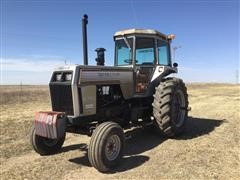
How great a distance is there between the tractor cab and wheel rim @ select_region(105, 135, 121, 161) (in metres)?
2.09

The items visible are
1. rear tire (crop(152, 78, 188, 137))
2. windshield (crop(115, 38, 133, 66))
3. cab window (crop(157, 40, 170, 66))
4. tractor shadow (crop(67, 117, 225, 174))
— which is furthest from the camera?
cab window (crop(157, 40, 170, 66))

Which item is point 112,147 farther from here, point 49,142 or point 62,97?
point 49,142

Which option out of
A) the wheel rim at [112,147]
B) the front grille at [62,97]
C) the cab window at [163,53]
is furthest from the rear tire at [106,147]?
the cab window at [163,53]

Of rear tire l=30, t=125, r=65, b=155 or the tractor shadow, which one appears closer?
the tractor shadow

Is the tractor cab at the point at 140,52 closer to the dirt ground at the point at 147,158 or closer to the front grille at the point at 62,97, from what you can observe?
the dirt ground at the point at 147,158

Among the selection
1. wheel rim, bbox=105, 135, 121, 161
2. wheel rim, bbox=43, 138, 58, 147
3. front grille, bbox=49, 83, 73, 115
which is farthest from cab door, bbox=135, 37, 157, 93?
wheel rim, bbox=43, 138, 58, 147

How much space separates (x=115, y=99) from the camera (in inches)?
305

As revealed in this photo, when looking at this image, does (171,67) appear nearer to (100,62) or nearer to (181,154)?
(100,62)

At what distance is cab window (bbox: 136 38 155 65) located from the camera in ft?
27.6

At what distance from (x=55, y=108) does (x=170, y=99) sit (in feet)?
9.77

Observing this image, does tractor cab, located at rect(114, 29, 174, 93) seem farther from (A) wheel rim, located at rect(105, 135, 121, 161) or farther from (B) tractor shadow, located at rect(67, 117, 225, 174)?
(A) wheel rim, located at rect(105, 135, 121, 161)

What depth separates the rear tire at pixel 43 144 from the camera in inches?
282

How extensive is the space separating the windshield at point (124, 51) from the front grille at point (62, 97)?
2.36 m

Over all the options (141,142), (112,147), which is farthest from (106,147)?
(141,142)
